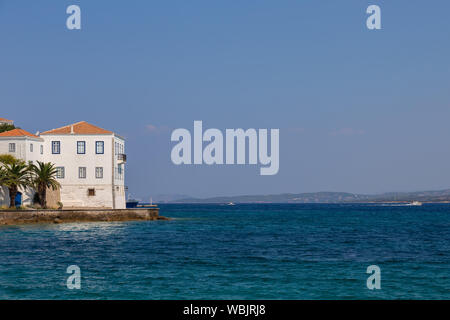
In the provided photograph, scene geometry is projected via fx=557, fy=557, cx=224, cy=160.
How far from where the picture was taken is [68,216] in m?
60.2

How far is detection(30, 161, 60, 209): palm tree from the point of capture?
201 feet

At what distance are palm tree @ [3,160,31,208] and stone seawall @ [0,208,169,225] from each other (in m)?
3.31

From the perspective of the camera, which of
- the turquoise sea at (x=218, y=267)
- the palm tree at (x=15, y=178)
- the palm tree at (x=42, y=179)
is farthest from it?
the palm tree at (x=42, y=179)

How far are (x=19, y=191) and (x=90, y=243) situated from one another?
26.3m

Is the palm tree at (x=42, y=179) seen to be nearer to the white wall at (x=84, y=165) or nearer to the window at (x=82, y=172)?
the white wall at (x=84, y=165)

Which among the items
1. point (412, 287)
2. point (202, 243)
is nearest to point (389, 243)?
point (202, 243)

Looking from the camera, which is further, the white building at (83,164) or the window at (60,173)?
the white building at (83,164)

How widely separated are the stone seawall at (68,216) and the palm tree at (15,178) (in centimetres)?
331

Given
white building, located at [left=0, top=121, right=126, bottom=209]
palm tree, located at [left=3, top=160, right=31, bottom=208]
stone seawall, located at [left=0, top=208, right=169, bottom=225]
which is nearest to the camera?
stone seawall, located at [left=0, top=208, right=169, bottom=225]

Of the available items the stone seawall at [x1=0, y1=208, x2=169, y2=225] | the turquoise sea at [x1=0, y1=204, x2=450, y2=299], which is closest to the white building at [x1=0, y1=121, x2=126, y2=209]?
the stone seawall at [x1=0, y1=208, x2=169, y2=225]

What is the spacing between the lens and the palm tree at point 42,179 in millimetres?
61250

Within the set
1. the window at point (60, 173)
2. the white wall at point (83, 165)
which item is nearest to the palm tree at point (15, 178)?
the window at point (60, 173)

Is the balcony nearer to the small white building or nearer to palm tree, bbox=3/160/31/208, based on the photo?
the small white building

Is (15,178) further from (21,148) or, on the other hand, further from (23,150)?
(21,148)
